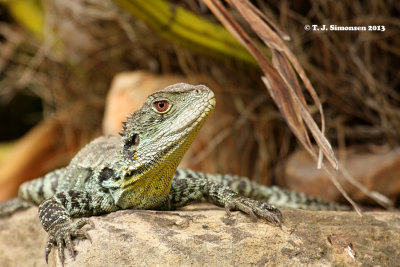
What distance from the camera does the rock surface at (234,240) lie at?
11.8ft

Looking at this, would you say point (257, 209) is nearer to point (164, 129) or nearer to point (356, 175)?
point (164, 129)

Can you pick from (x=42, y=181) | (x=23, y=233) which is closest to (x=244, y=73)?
(x=42, y=181)

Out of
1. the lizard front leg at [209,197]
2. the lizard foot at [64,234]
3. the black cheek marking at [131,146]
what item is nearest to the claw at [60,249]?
the lizard foot at [64,234]

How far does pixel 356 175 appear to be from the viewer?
23.5 ft

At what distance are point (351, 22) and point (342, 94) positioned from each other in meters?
1.02

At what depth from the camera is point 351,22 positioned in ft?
22.3

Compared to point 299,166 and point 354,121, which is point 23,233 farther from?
point 354,121

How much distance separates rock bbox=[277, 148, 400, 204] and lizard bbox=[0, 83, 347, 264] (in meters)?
2.99

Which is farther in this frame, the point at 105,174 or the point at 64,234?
the point at 105,174

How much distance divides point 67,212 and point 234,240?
143cm

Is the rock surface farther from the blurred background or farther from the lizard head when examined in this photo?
the blurred background

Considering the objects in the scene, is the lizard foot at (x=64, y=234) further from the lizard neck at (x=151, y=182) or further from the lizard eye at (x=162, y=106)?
the lizard eye at (x=162, y=106)

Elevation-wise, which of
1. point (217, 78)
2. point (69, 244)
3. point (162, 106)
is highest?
point (217, 78)

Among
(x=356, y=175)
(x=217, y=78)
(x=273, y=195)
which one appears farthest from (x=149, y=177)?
(x=356, y=175)
